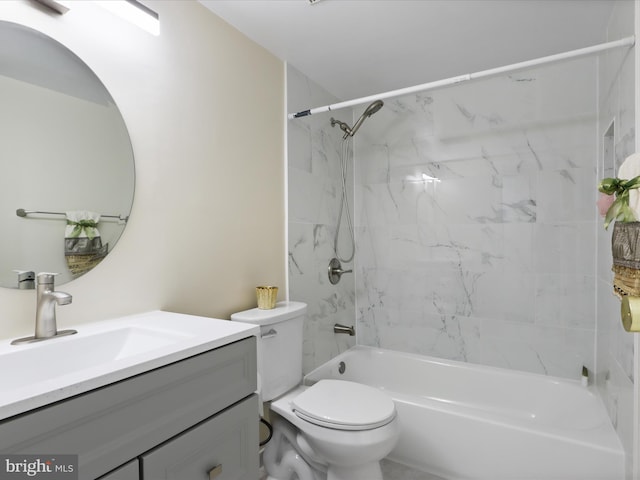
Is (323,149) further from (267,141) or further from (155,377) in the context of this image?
(155,377)

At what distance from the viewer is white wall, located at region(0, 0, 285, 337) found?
3.98ft

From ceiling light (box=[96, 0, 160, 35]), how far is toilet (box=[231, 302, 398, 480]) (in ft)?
3.95

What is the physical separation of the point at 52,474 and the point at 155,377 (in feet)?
0.77

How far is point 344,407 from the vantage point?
158 cm

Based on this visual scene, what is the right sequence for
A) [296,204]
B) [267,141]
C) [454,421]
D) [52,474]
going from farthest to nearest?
1. [296,204]
2. [267,141]
3. [454,421]
4. [52,474]

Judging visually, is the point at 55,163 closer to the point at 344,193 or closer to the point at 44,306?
the point at 44,306

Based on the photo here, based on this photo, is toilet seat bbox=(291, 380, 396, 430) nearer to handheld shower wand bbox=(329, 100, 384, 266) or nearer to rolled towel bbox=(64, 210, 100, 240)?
handheld shower wand bbox=(329, 100, 384, 266)

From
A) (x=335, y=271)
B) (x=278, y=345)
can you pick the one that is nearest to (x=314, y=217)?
(x=335, y=271)

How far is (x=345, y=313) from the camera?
2693 millimetres

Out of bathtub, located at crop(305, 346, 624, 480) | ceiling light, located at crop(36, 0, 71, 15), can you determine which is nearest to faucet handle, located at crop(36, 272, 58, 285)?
ceiling light, located at crop(36, 0, 71, 15)

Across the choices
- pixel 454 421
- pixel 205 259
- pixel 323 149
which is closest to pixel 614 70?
pixel 323 149

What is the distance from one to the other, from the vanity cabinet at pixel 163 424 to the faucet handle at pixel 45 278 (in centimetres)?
47

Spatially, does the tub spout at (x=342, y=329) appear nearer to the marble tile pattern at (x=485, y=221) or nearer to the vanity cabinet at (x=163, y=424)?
the marble tile pattern at (x=485, y=221)

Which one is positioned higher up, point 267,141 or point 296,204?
point 267,141
